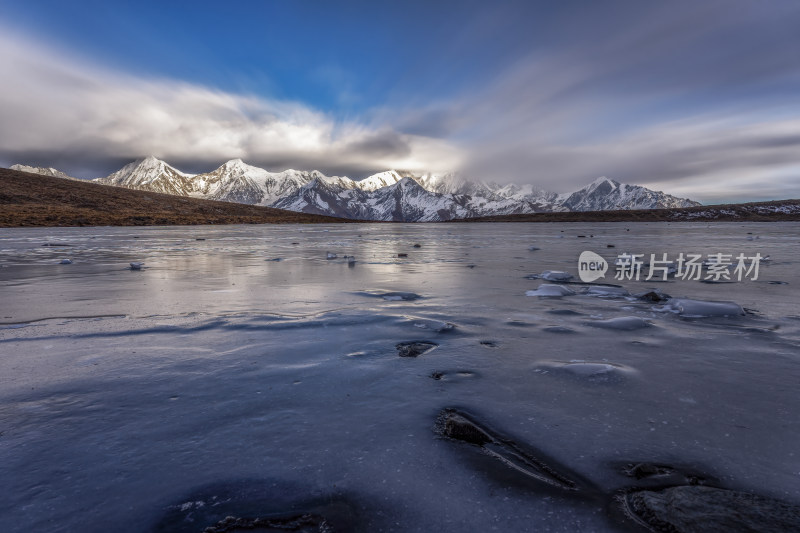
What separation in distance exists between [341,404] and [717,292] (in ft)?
28.8

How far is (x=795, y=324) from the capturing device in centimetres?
583

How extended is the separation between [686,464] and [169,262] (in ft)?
53.5

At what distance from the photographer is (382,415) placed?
322cm

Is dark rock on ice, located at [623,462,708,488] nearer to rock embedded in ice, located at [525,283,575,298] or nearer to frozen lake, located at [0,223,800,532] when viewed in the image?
frozen lake, located at [0,223,800,532]

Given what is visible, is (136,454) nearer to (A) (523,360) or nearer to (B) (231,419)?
(B) (231,419)

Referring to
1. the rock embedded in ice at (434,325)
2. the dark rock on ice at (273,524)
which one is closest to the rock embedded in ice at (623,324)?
the rock embedded in ice at (434,325)

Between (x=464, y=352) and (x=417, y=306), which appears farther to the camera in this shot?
(x=417, y=306)

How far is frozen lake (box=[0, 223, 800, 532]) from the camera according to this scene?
2.25 m

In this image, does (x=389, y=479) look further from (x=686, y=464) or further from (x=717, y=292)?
(x=717, y=292)

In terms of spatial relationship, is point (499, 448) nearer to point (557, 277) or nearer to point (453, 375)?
point (453, 375)

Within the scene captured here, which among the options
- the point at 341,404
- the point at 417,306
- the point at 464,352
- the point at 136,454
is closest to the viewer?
the point at 136,454

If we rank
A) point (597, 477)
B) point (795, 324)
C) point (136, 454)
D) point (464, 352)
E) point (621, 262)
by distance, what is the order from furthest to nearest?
point (621, 262) < point (795, 324) < point (464, 352) < point (136, 454) < point (597, 477)

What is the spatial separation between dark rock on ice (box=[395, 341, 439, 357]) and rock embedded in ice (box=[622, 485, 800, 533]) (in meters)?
2.68

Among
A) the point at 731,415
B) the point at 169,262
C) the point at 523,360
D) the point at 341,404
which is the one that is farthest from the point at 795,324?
the point at 169,262
